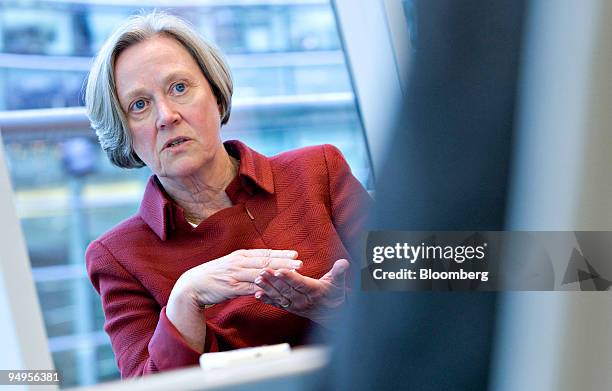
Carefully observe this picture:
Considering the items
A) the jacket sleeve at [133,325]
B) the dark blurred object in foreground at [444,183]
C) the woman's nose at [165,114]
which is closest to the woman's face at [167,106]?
the woman's nose at [165,114]

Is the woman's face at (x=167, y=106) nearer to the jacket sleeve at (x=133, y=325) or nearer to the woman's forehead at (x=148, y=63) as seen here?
the woman's forehead at (x=148, y=63)

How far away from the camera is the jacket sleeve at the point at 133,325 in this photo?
1.10 metres

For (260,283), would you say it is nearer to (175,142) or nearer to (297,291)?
(297,291)

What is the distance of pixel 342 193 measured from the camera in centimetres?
138

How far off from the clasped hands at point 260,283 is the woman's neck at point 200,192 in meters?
0.16

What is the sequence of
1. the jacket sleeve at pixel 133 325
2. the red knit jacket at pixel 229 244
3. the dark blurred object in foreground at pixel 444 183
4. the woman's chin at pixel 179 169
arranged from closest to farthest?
the dark blurred object in foreground at pixel 444 183 → the jacket sleeve at pixel 133 325 → the red knit jacket at pixel 229 244 → the woman's chin at pixel 179 169

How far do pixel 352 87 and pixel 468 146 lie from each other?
129cm

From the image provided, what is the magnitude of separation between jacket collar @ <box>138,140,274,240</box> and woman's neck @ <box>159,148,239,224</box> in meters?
0.01

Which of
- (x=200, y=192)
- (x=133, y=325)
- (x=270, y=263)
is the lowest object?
(x=133, y=325)

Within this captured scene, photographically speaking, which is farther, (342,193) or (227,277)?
(342,193)

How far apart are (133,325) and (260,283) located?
0.77 ft

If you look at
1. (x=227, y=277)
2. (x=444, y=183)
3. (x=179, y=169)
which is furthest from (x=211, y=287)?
(x=444, y=183)

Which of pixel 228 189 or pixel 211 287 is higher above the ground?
pixel 228 189

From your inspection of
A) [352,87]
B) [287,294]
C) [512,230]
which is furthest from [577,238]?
[352,87]
